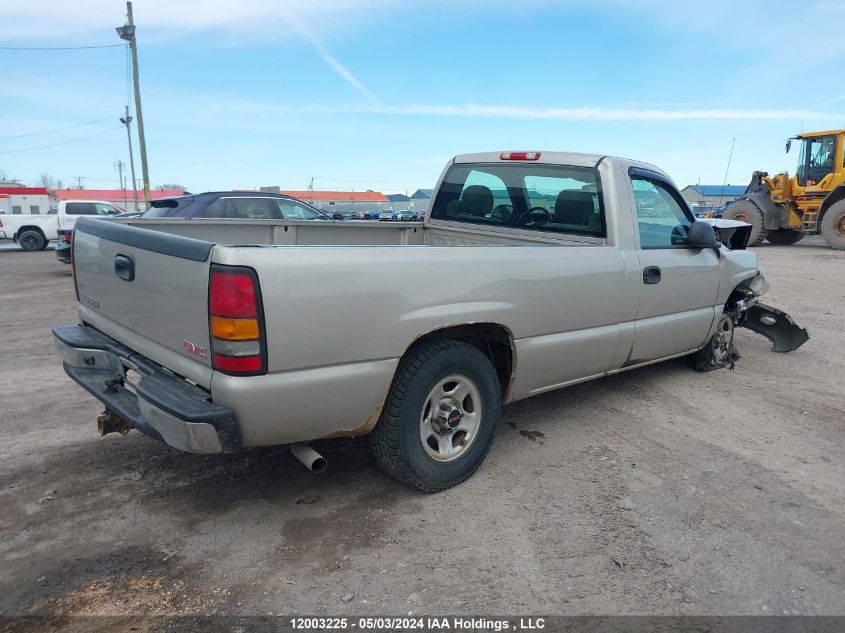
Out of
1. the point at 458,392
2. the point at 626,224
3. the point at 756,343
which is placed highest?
the point at 626,224

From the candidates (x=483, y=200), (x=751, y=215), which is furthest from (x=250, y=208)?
(x=751, y=215)

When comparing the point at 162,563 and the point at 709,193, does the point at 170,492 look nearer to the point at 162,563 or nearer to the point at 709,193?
the point at 162,563

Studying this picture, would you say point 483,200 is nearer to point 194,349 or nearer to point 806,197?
point 194,349

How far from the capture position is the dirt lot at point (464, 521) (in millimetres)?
2500

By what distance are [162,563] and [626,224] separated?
11.3ft

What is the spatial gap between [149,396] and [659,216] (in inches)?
149

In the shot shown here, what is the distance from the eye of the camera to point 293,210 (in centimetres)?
1123

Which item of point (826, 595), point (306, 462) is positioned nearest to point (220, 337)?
point (306, 462)

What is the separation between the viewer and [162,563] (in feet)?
8.78

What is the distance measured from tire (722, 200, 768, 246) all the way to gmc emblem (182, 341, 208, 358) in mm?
19394

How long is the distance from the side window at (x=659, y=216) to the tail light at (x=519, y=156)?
75 cm

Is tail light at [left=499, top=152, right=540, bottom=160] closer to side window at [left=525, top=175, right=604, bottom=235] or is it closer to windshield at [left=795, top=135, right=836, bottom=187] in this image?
side window at [left=525, top=175, right=604, bottom=235]

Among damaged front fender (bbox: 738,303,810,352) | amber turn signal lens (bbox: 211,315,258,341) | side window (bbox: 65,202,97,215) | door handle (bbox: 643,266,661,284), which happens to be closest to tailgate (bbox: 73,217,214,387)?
amber turn signal lens (bbox: 211,315,258,341)

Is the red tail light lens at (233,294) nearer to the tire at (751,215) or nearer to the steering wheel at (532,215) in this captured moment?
the steering wheel at (532,215)
